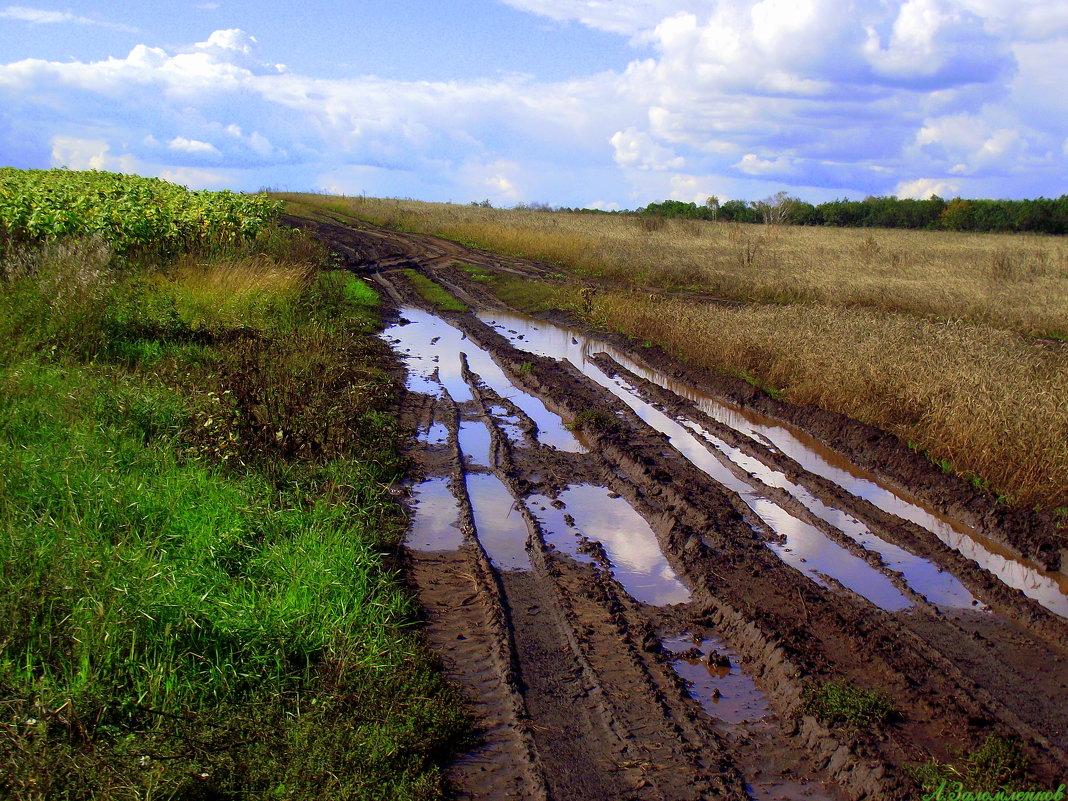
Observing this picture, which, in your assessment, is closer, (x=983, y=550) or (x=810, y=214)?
(x=983, y=550)

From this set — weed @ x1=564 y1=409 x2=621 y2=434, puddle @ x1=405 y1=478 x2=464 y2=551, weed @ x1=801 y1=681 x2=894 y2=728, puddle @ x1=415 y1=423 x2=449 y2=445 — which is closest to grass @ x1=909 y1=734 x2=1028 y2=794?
weed @ x1=801 y1=681 x2=894 y2=728

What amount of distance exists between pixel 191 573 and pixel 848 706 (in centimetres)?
372

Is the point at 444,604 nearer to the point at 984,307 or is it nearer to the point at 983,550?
the point at 983,550

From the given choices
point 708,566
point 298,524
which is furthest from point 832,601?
point 298,524

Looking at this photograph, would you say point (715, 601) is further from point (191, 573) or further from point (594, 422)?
point (594, 422)

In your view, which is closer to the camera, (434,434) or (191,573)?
(191,573)

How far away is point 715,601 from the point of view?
5.54 m

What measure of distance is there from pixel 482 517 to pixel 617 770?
11.3ft

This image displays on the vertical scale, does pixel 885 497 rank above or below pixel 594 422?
below

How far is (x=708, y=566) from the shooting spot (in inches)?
237

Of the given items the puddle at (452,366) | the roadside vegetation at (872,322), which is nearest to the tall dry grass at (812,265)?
the roadside vegetation at (872,322)

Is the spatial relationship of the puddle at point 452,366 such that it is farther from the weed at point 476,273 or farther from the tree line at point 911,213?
the tree line at point 911,213

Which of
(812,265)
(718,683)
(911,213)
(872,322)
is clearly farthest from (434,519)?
(911,213)

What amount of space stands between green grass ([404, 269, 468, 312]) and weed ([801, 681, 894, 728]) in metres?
15.5
